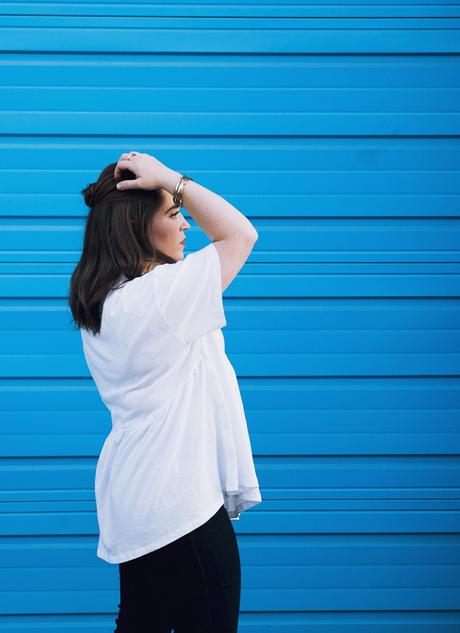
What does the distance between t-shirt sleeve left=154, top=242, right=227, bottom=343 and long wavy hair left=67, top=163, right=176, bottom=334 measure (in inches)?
4.7

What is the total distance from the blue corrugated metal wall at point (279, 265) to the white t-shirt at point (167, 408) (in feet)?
3.84

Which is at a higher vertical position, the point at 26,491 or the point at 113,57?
the point at 113,57

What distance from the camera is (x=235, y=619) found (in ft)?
5.75

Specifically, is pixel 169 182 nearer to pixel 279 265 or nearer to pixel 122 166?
pixel 122 166

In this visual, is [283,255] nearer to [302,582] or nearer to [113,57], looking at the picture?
[113,57]

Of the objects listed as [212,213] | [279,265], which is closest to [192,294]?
[212,213]

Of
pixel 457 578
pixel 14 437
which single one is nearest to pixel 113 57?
pixel 14 437

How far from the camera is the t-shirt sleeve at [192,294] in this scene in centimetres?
164

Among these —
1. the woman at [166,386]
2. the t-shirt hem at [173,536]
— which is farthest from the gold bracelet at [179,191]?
the t-shirt hem at [173,536]

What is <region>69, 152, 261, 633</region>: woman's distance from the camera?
1673 millimetres

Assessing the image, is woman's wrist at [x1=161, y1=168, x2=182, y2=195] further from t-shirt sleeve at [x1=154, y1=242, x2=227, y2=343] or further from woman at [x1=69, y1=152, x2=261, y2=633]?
t-shirt sleeve at [x1=154, y1=242, x2=227, y2=343]

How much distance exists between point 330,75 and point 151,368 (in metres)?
1.75

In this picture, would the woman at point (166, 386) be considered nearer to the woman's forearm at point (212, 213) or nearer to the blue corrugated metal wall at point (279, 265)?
the woman's forearm at point (212, 213)

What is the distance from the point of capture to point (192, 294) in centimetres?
163
